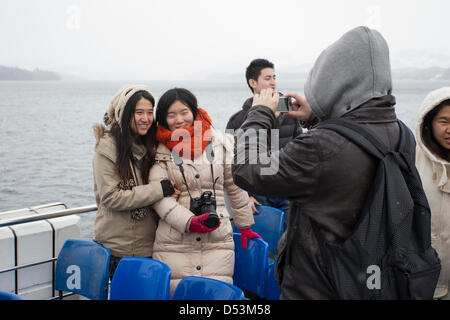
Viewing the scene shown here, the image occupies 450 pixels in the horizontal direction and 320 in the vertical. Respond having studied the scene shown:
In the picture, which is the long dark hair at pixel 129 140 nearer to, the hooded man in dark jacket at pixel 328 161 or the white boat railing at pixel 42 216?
the white boat railing at pixel 42 216

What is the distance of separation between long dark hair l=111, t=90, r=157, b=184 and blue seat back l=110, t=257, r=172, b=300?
0.50 m

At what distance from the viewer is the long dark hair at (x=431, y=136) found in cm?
206

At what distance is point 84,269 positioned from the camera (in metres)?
2.34

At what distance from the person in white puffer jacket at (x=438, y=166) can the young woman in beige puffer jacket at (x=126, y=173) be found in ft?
4.33

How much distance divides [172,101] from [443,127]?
1423mm

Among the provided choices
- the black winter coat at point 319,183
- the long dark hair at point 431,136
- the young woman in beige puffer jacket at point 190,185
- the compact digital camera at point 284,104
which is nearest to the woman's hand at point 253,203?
the young woman in beige puffer jacket at point 190,185

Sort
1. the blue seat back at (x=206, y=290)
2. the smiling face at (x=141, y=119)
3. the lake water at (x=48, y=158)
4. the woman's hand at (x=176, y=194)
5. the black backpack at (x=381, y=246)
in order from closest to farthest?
the black backpack at (x=381, y=246), the blue seat back at (x=206, y=290), the woman's hand at (x=176, y=194), the smiling face at (x=141, y=119), the lake water at (x=48, y=158)

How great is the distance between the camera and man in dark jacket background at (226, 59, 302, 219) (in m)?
3.29

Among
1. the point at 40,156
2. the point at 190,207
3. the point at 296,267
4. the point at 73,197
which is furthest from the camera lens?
the point at 40,156

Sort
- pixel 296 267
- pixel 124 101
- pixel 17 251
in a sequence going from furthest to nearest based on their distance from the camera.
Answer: pixel 17 251 → pixel 124 101 → pixel 296 267

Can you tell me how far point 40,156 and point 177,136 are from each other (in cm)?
2694

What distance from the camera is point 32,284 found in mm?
2609
